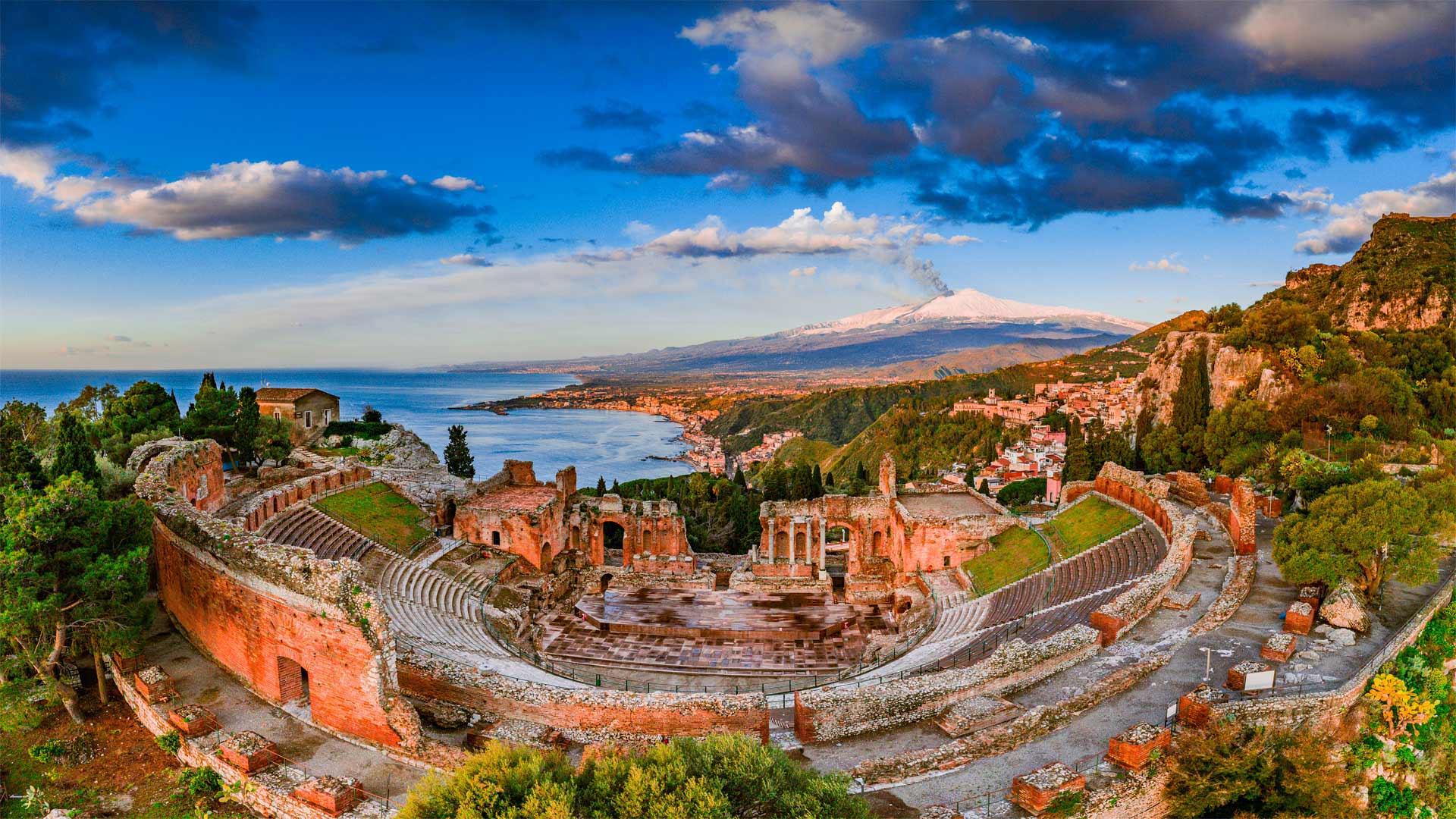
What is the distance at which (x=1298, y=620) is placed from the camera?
17.7m

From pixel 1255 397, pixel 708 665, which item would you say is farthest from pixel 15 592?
pixel 1255 397

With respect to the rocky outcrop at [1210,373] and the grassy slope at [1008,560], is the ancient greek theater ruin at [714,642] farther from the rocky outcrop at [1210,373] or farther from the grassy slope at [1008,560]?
the rocky outcrop at [1210,373]

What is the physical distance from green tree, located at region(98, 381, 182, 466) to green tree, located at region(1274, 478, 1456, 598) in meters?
46.6

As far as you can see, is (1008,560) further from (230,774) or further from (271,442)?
(271,442)

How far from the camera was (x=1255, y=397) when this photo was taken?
47.3 meters

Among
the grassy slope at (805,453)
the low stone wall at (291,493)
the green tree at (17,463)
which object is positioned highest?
the green tree at (17,463)

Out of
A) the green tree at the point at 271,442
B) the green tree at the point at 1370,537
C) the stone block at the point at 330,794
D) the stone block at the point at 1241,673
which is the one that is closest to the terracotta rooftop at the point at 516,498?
the green tree at the point at 271,442

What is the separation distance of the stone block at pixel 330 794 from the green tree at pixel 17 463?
42.9 feet

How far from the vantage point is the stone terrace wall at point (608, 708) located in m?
16.0

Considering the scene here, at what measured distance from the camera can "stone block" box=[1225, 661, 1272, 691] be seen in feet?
48.2

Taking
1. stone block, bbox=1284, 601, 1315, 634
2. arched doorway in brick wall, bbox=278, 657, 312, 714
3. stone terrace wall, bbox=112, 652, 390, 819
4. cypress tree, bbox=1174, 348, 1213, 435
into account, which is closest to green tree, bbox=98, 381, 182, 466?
stone terrace wall, bbox=112, 652, 390, 819

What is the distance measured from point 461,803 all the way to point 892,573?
2821 centimetres

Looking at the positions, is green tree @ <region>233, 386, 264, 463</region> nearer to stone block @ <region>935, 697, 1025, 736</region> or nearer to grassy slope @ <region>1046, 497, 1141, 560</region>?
stone block @ <region>935, 697, 1025, 736</region>

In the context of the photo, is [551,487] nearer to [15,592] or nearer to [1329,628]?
[15,592]
